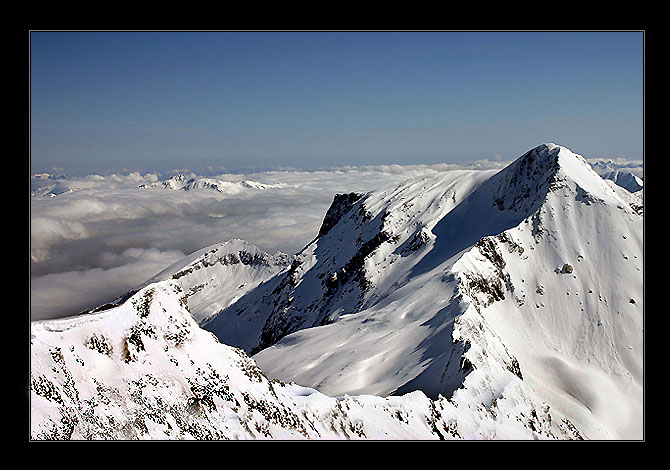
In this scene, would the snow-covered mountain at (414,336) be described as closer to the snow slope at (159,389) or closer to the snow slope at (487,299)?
the snow slope at (159,389)

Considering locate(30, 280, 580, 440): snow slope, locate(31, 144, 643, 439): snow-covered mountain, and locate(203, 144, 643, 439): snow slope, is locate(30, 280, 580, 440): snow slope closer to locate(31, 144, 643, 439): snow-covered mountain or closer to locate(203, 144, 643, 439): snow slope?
locate(31, 144, 643, 439): snow-covered mountain

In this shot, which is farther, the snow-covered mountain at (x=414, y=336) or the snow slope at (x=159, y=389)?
the snow-covered mountain at (x=414, y=336)

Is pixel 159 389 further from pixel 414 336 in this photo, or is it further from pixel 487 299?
pixel 487 299

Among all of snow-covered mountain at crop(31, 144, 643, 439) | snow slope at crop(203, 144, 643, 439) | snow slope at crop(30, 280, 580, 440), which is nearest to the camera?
snow slope at crop(30, 280, 580, 440)

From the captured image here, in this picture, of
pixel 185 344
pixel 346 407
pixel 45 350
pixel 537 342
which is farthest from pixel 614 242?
pixel 45 350

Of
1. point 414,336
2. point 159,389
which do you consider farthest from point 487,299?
point 159,389

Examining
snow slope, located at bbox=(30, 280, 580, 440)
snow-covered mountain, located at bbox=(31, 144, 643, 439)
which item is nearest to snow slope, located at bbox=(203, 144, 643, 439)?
snow-covered mountain, located at bbox=(31, 144, 643, 439)

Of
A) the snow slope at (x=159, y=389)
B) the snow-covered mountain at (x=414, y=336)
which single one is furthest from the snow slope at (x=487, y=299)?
the snow slope at (x=159, y=389)

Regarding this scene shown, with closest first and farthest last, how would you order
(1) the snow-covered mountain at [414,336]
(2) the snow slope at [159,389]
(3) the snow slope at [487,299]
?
(2) the snow slope at [159,389] → (1) the snow-covered mountain at [414,336] → (3) the snow slope at [487,299]
